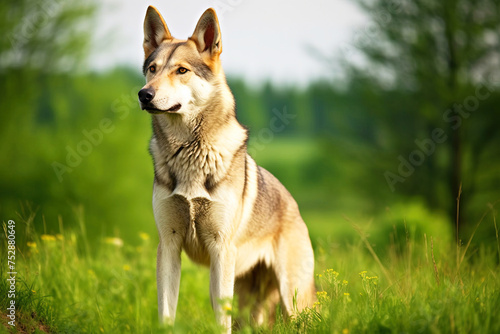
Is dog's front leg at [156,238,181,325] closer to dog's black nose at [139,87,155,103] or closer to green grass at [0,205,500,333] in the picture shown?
green grass at [0,205,500,333]

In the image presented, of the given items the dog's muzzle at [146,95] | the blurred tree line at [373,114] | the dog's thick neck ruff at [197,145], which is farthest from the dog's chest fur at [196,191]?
the blurred tree line at [373,114]

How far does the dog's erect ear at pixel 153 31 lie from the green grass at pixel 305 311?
7.03 feet

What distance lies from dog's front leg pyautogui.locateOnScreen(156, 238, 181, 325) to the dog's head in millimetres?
1149

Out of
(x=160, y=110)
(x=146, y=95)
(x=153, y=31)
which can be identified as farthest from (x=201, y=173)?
(x=153, y=31)

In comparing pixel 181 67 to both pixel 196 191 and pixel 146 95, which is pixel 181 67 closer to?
pixel 146 95

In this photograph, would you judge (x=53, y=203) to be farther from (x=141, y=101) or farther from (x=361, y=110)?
(x=141, y=101)

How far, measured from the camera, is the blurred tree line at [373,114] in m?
11.8

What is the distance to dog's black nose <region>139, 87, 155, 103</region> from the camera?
3566mm

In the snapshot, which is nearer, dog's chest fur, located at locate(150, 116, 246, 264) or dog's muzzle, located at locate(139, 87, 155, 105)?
dog's muzzle, located at locate(139, 87, 155, 105)

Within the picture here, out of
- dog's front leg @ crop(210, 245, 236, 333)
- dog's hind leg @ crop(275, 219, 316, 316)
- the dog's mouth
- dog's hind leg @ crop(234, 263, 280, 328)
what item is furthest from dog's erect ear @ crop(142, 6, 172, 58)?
dog's hind leg @ crop(234, 263, 280, 328)

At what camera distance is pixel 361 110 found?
510 inches

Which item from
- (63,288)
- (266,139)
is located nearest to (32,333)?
(63,288)

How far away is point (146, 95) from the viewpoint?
3570 mm

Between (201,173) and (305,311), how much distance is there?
1410 mm
